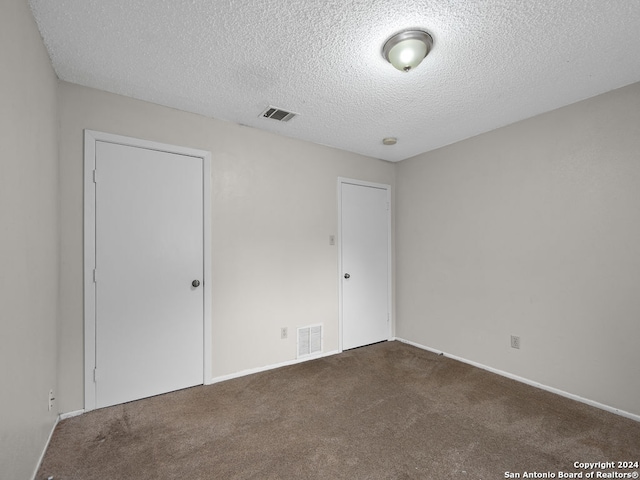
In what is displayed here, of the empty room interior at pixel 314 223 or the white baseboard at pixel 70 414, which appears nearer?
the empty room interior at pixel 314 223

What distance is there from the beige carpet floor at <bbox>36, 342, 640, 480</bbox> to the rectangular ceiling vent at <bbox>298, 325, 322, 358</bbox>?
1.68 feet

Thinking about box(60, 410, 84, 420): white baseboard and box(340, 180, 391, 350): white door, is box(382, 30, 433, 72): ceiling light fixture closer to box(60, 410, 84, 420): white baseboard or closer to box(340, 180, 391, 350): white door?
box(340, 180, 391, 350): white door

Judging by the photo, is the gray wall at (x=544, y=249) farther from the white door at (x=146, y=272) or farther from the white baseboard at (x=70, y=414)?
the white baseboard at (x=70, y=414)

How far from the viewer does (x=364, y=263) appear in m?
3.91

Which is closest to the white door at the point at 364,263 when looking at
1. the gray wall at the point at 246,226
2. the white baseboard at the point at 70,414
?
the gray wall at the point at 246,226

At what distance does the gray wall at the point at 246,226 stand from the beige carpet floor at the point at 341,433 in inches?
17.7

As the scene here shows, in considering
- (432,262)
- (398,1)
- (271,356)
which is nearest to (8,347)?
(271,356)

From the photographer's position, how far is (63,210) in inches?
87.7

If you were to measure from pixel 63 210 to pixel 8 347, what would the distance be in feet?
4.20

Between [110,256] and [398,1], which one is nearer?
[398,1]

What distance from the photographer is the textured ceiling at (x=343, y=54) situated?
1.58 m

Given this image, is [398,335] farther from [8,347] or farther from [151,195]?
[8,347]

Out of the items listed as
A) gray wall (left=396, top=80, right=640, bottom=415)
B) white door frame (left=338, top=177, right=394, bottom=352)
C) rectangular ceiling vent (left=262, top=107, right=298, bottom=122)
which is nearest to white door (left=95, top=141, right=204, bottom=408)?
rectangular ceiling vent (left=262, top=107, right=298, bottom=122)

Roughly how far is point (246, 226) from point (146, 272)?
977 mm
